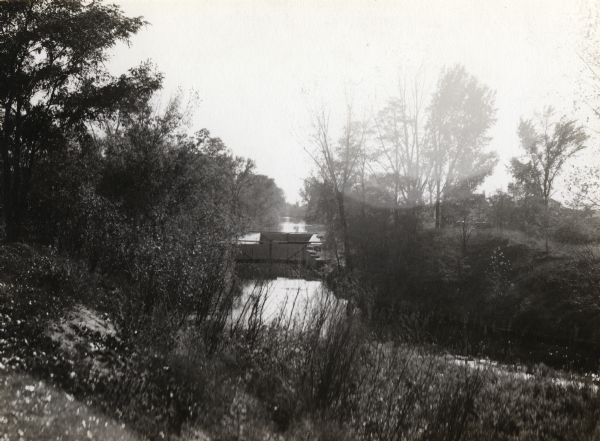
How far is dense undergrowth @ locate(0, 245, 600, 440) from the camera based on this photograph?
23.2ft

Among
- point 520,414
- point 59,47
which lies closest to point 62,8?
point 59,47

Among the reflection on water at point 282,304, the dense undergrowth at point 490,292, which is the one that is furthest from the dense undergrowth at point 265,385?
the dense undergrowth at point 490,292

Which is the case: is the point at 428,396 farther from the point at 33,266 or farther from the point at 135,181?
the point at 135,181

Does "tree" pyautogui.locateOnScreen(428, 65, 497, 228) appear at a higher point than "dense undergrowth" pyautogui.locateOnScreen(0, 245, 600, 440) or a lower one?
higher

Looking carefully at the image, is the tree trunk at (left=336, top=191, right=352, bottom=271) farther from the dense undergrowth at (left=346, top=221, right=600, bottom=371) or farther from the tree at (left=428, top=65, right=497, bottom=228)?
the tree at (left=428, top=65, right=497, bottom=228)

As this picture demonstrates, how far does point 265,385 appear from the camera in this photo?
29.9 ft

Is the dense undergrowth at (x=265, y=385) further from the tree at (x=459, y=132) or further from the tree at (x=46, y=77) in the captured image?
the tree at (x=459, y=132)

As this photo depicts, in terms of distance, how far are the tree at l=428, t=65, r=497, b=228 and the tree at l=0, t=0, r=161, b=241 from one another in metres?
24.9

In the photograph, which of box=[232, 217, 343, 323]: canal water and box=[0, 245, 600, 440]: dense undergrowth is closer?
box=[0, 245, 600, 440]: dense undergrowth

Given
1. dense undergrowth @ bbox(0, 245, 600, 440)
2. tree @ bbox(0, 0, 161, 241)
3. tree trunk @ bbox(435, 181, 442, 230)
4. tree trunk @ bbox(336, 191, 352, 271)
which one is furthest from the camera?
tree trunk @ bbox(435, 181, 442, 230)

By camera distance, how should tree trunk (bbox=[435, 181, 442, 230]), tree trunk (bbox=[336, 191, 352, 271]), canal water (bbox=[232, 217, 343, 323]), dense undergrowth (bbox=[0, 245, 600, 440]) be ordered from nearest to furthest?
dense undergrowth (bbox=[0, 245, 600, 440])
canal water (bbox=[232, 217, 343, 323])
tree trunk (bbox=[336, 191, 352, 271])
tree trunk (bbox=[435, 181, 442, 230])

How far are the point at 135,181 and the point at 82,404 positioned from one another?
68.8 feet

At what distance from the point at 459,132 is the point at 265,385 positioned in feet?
106

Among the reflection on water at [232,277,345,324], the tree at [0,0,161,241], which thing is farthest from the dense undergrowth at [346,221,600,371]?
the tree at [0,0,161,241]
